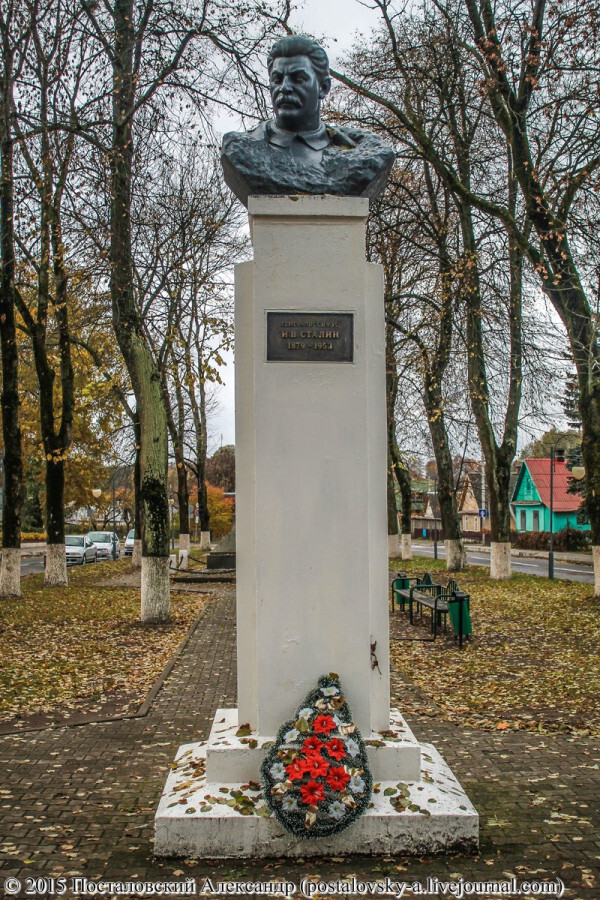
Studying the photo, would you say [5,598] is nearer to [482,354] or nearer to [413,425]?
[482,354]

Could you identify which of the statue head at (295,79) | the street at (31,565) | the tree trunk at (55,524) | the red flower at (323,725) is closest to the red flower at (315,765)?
the red flower at (323,725)

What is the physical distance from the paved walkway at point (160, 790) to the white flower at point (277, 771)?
15.1 inches

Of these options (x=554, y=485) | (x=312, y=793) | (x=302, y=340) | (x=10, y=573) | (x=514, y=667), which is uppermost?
(x=302, y=340)

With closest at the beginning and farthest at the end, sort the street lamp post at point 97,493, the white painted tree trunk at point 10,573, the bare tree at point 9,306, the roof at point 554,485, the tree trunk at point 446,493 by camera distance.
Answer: the bare tree at point 9,306 → the white painted tree trunk at point 10,573 → the tree trunk at point 446,493 → the street lamp post at point 97,493 → the roof at point 554,485

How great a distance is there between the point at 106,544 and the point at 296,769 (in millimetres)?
36667

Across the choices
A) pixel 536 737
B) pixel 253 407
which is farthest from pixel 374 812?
pixel 536 737

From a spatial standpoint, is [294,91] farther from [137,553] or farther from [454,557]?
[137,553]

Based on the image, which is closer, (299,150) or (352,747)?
(352,747)

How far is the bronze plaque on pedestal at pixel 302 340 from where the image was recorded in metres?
4.32

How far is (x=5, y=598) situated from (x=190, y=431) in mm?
17348

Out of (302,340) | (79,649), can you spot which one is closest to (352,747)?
(302,340)

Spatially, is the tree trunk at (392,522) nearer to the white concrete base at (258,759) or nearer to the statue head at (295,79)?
the statue head at (295,79)

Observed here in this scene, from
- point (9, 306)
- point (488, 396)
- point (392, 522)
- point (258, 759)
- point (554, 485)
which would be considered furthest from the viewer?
point (554, 485)

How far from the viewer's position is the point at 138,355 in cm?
1248
